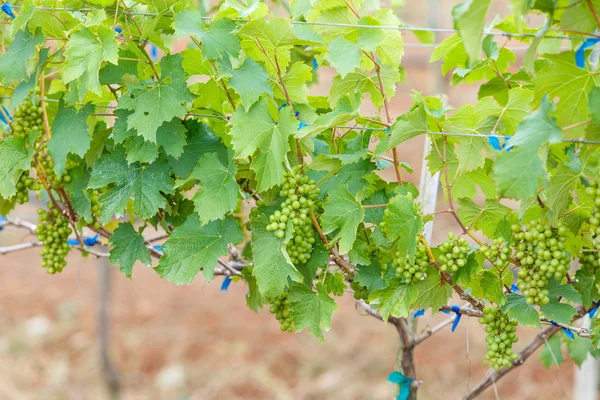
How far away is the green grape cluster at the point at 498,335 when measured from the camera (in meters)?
1.37

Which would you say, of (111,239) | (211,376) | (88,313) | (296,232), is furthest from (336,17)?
(88,313)

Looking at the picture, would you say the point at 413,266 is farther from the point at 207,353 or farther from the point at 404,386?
the point at 207,353

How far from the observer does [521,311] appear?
1.31 m

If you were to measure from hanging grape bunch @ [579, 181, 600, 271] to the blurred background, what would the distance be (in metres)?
3.36

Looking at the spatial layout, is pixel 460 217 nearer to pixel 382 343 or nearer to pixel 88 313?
pixel 382 343

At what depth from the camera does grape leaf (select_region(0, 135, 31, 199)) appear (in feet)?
5.24

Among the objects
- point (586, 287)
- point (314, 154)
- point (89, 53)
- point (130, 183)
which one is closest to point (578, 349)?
point (586, 287)

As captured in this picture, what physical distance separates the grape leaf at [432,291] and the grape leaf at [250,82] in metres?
0.53

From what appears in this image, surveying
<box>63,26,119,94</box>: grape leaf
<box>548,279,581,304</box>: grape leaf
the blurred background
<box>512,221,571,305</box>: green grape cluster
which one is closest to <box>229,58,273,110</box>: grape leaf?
<box>63,26,119,94</box>: grape leaf

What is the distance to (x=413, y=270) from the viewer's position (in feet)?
4.35

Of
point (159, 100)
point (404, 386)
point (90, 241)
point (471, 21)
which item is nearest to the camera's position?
point (471, 21)

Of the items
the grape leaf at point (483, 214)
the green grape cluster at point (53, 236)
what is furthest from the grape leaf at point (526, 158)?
the green grape cluster at point (53, 236)

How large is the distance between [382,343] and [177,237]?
13.5 ft

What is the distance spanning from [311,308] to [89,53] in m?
0.73
